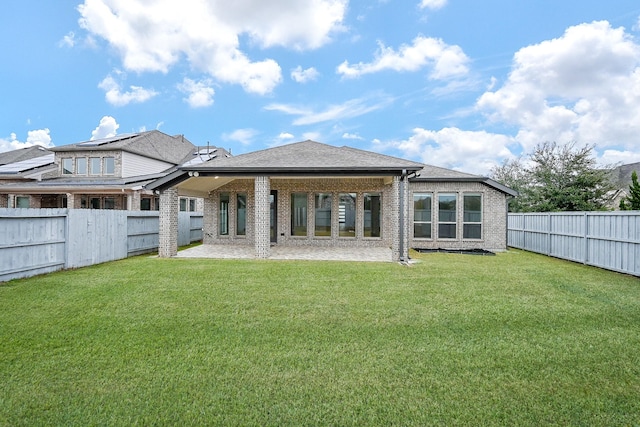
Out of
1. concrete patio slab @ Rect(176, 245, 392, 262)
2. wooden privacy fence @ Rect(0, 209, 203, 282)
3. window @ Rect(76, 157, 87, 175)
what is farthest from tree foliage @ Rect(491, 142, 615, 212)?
window @ Rect(76, 157, 87, 175)

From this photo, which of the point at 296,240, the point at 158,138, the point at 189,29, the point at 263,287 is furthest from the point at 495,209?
the point at 158,138

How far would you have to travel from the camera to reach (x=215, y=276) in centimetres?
827

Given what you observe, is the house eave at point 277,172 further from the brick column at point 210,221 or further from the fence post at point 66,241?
the brick column at point 210,221

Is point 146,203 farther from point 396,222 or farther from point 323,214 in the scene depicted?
point 396,222

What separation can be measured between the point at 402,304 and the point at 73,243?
9.06m

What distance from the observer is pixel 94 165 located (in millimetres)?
23000

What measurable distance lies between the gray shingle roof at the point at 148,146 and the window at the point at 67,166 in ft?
2.52

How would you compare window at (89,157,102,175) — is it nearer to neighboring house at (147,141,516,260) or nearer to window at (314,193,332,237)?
neighboring house at (147,141,516,260)

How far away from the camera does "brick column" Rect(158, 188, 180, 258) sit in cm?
1189

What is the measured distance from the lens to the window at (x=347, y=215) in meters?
14.8

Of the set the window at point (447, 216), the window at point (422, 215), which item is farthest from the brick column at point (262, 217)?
the window at point (447, 216)

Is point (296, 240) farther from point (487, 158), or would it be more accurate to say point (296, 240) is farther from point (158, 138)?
point (487, 158)

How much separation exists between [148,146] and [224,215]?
1449cm

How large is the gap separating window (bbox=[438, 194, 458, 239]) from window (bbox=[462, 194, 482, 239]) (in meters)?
0.47
